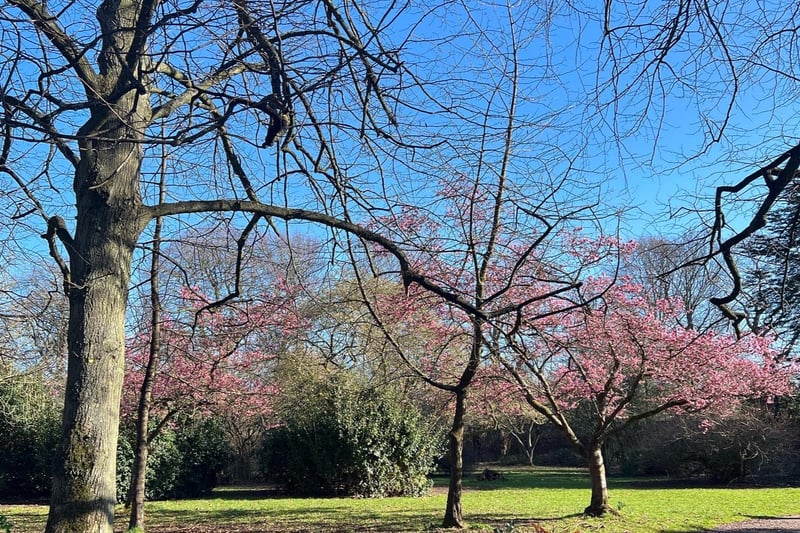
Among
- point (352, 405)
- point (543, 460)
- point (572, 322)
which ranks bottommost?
point (543, 460)

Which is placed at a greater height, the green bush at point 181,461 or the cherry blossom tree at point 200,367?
the cherry blossom tree at point 200,367

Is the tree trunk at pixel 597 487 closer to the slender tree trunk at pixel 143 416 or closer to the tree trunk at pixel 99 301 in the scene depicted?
the slender tree trunk at pixel 143 416

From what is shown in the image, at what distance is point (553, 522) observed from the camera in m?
9.54

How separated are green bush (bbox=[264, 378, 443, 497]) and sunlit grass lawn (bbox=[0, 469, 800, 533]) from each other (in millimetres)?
776

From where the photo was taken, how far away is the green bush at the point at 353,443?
15.3m

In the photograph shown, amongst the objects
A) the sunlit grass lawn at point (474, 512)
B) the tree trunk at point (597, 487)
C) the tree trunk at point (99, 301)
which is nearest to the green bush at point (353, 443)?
the sunlit grass lawn at point (474, 512)

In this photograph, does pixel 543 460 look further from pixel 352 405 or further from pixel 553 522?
pixel 553 522

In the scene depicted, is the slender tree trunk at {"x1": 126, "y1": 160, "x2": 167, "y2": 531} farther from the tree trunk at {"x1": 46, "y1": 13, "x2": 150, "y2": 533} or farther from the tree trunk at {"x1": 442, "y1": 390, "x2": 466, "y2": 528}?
the tree trunk at {"x1": 46, "y1": 13, "x2": 150, "y2": 533}

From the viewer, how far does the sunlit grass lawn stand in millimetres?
9641

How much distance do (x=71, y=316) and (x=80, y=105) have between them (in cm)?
114

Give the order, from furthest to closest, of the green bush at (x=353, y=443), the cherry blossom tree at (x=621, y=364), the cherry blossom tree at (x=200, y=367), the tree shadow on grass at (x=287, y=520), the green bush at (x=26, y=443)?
the green bush at (x=353, y=443) < the green bush at (x=26, y=443) < the tree shadow on grass at (x=287, y=520) < the cherry blossom tree at (x=621, y=364) < the cherry blossom tree at (x=200, y=367)

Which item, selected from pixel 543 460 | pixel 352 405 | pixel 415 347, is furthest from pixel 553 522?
pixel 543 460

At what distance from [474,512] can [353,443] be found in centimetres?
454

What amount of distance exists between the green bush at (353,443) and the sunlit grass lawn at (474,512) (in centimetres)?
78
